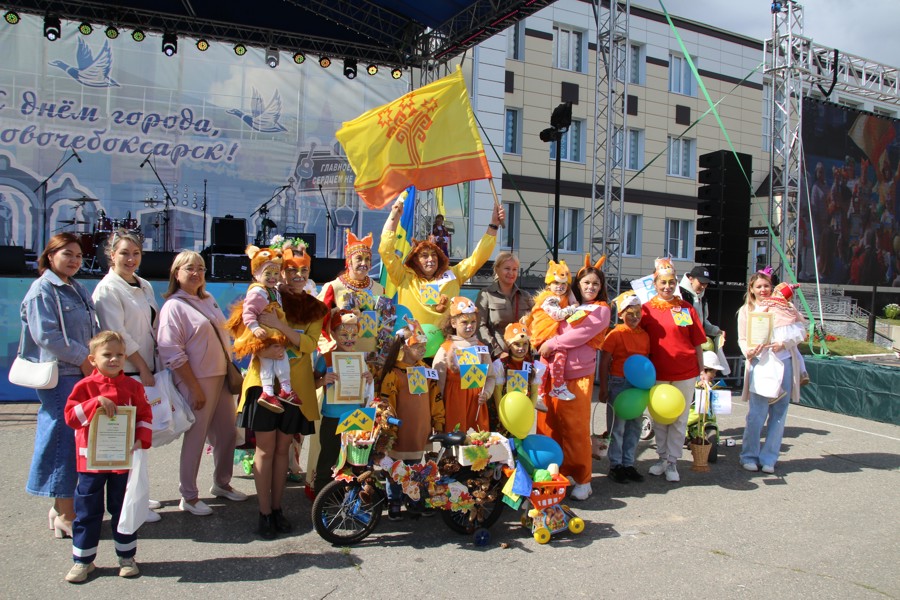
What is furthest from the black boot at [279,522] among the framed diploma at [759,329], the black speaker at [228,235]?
the black speaker at [228,235]

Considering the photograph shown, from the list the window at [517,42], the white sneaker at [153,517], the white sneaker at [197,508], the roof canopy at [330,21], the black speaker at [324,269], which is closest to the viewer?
the white sneaker at [153,517]

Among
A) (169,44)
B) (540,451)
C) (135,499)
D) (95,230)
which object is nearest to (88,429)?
(135,499)

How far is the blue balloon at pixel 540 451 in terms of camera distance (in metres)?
4.20

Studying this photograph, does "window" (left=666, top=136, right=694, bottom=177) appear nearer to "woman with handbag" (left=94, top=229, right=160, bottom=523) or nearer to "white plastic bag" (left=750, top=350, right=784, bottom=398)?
"white plastic bag" (left=750, top=350, right=784, bottom=398)

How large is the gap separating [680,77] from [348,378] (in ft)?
70.7

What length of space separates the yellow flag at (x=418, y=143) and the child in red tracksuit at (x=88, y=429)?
2780 mm

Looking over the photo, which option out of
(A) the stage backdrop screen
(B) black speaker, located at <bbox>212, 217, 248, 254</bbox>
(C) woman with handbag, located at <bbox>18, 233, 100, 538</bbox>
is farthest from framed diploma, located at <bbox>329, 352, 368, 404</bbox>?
(A) the stage backdrop screen

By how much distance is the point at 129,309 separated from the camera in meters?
3.99

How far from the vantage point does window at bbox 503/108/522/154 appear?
63.3 feet

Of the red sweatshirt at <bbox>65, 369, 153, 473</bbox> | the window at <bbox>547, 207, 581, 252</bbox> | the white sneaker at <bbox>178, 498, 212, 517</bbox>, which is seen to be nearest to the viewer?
the red sweatshirt at <bbox>65, 369, 153, 473</bbox>

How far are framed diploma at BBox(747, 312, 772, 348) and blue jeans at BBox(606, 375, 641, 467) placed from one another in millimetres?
1280

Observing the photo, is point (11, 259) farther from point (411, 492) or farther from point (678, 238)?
point (678, 238)

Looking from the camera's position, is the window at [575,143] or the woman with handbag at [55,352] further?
the window at [575,143]

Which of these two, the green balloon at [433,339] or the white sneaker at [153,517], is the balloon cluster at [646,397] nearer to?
the green balloon at [433,339]
